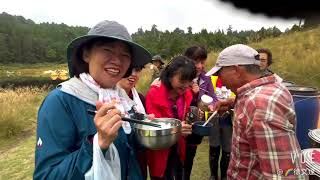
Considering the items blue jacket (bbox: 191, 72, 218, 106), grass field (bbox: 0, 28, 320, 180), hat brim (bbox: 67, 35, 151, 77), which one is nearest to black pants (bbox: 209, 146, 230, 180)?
grass field (bbox: 0, 28, 320, 180)

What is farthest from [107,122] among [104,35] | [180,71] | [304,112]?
[304,112]

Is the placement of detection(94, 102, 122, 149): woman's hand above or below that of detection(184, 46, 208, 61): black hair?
below

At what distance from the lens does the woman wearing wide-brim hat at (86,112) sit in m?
1.34

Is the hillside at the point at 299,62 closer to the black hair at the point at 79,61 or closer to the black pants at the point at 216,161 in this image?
the black pants at the point at 216,161

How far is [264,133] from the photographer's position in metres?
1.90

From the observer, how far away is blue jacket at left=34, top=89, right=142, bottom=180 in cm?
134

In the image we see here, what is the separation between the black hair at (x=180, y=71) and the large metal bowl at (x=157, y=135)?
1060mm

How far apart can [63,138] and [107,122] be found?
0.88ft

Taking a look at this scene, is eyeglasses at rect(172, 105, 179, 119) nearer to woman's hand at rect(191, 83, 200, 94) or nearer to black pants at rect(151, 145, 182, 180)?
black pants at rect(151, 145, 182, 180)

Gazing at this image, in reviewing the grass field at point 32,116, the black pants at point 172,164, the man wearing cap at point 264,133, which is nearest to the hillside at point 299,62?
the grass field at point 32,116

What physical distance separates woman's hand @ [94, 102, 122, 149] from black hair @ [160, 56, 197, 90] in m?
2.13

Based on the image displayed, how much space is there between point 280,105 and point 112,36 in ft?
3.68

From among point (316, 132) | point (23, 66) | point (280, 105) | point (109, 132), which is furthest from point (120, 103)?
point (23, 66)

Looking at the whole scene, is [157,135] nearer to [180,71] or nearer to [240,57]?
[240,57]
